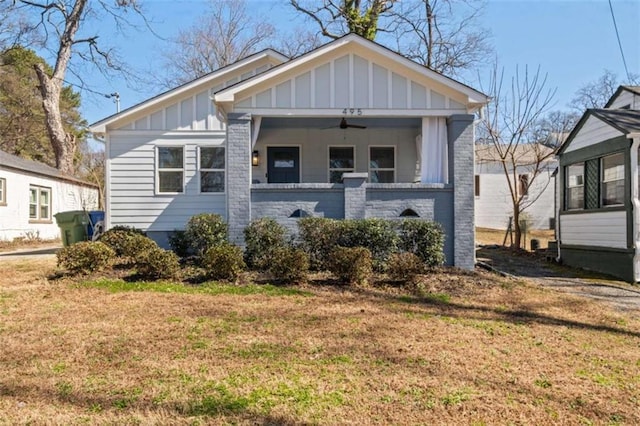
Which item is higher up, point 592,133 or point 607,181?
point 592,133

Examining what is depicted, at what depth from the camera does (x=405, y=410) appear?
3305mm

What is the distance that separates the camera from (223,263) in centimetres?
786

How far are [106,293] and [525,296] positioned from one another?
6721mm

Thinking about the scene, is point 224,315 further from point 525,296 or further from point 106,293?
point 525,296

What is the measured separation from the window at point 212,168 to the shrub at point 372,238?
4.53 m

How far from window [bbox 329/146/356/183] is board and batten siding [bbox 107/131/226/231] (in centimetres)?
306

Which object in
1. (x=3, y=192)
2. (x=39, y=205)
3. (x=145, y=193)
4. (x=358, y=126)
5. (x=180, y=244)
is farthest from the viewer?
(x=39, y=205)

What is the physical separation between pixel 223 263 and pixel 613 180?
8743 mm

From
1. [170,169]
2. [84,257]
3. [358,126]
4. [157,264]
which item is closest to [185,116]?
[170,169]

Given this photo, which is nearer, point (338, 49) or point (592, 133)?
point (338, 49)

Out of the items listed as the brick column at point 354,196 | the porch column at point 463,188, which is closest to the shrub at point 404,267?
the brick column at point 354,196

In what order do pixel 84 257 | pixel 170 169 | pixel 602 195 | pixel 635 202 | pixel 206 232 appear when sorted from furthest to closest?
pixel 170 169
pixel 602 195
pixel 635 202
pixel 206 232
pixel 84 257

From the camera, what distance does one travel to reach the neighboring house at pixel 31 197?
1675 cm

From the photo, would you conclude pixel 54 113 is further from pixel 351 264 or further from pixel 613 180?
pixel 613 180
